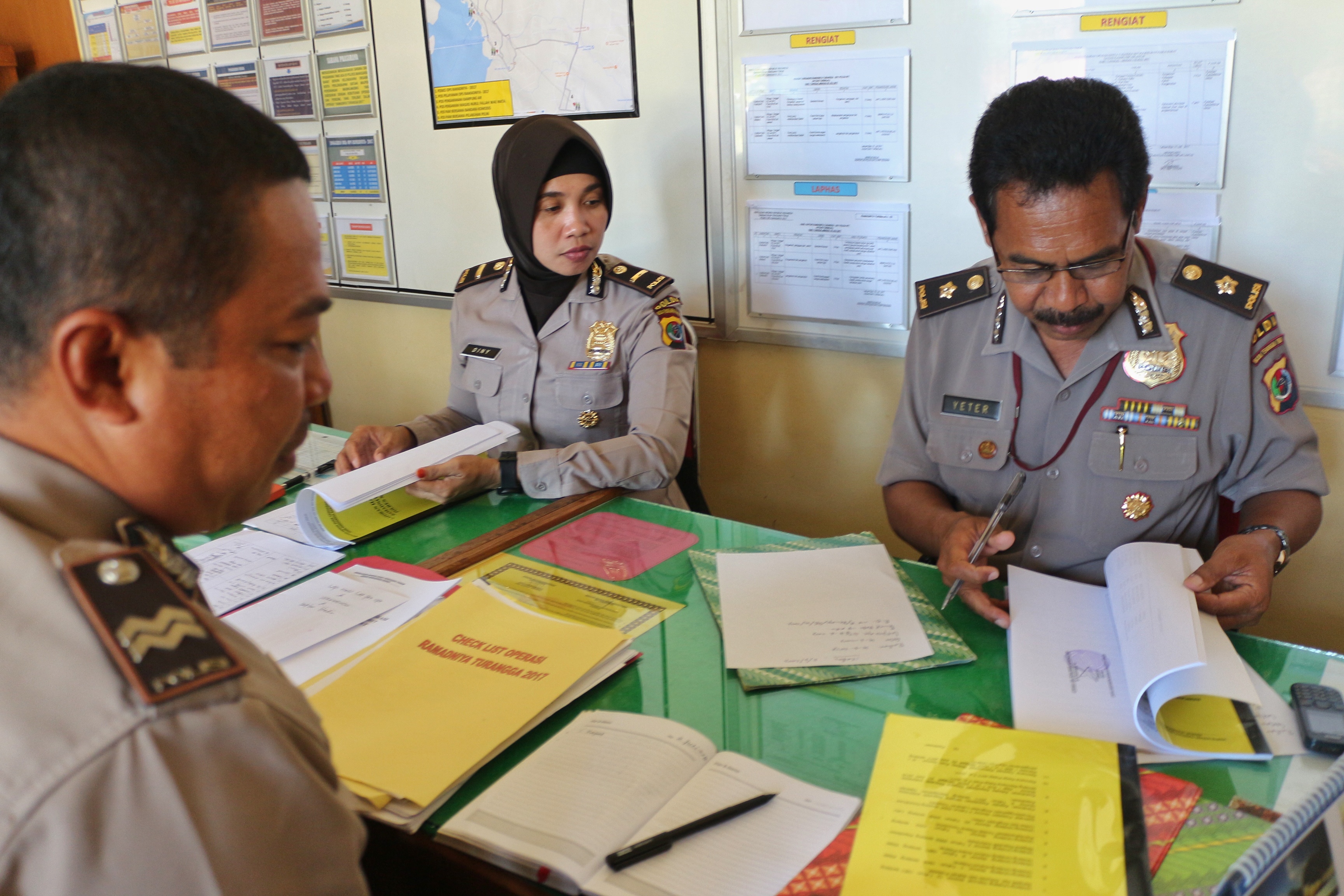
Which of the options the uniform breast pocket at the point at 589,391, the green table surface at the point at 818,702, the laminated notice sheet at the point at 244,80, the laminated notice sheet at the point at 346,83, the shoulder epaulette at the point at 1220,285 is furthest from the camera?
the laminated notice sheet at the point at 244,80

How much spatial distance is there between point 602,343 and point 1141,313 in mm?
1097

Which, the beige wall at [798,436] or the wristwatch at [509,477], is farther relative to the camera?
the beige wall at [798,436]

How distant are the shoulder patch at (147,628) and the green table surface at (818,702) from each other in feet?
1.41

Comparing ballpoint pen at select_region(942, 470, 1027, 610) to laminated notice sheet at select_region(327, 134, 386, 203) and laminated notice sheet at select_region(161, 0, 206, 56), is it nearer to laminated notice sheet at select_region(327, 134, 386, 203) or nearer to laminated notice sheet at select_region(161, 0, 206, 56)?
laminated notice sheet at select_region(327, 134, 386, 203)

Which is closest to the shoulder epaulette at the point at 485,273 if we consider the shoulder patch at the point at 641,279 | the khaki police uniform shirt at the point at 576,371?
the khaki police uniform shirt at the point at 576,371

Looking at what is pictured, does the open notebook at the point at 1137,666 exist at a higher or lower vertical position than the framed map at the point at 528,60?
lower

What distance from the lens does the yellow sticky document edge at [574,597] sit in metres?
1.26

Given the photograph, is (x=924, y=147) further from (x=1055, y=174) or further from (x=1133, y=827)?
(x=1133, y=827)

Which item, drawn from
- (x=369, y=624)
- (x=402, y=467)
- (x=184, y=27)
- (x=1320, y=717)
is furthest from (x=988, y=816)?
(x=184, y=27)

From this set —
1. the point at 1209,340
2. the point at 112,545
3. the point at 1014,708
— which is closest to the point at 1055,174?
the point at 1209,340

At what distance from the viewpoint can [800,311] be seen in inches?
93.5

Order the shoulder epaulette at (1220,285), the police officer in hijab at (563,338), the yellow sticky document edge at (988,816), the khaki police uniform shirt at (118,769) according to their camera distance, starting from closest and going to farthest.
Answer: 1. the khaki police uniform shirt at (118,769)
2. the yellow sticky document edge at (988,816)
3. the shoulder epaulette at (1220,285)
4. the police officer in hijab at (563,338)

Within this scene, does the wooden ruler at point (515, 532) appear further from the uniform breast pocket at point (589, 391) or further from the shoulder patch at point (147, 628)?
the shoulder patch at point (147, 628)

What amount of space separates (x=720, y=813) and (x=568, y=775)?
0.17 m
